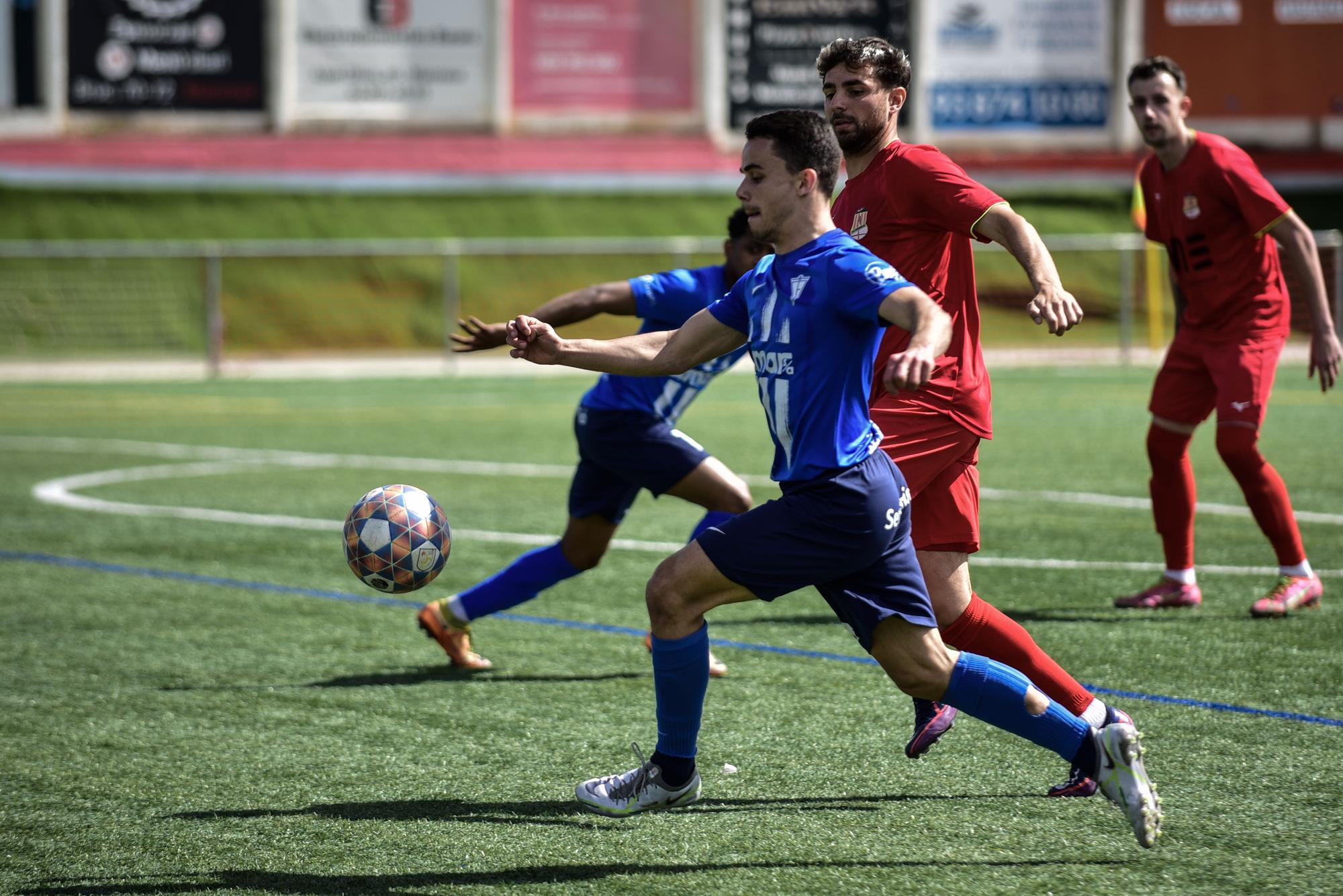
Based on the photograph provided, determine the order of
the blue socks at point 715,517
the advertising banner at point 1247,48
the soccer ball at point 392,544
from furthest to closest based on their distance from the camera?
the advertising banner at point 1247,48, the blue socks at point 715,517, the soccer ball at point 392,544

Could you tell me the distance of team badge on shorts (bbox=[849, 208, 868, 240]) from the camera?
4.92 m

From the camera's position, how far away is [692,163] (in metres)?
32.1

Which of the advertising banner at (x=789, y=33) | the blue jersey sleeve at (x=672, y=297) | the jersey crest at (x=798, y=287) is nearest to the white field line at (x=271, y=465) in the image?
the blue jersey sleeve at (x=672, y=297)

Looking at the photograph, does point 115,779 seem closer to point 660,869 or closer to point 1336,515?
point 660,869

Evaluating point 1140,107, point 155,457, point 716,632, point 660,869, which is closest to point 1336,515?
point 1140,107

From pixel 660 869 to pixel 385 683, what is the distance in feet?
7.69

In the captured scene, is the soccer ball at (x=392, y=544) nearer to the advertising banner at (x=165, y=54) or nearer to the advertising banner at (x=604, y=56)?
the advertising banner at (x=165, y=54)

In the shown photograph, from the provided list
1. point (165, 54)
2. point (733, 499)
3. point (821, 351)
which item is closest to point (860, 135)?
point (821, 351)

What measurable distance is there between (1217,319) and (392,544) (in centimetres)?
398

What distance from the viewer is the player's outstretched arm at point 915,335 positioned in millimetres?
3576

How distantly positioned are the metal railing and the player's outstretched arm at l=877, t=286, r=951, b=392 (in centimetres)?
2072

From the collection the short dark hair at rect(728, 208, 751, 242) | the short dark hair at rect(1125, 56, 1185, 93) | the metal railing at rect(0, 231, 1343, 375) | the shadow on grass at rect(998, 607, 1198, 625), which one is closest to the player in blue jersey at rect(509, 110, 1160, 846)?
the short dark hair at rect(728, 208, 751, 242)

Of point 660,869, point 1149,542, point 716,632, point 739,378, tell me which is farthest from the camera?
point 739,378

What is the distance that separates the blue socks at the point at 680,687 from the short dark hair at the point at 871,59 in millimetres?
1778
